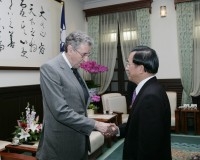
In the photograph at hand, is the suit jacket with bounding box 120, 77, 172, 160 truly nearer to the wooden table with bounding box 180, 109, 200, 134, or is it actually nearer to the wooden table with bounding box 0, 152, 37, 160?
the wooden table with bounding box 0, 152, 37, 160

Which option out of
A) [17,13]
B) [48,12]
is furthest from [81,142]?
[48,12]

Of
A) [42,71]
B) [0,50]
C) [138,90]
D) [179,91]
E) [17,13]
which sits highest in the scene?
[17,13]

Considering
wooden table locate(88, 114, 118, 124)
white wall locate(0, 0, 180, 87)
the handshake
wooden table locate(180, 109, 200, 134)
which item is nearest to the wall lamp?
white wall locate(0, 0, 180, 87)

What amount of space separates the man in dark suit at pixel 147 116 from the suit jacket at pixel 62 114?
12.8 inches

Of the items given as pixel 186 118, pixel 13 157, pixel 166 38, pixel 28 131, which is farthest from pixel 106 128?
pixel 166 38

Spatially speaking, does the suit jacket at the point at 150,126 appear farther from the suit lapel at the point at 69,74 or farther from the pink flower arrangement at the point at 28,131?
the pink flower arrangement at the point at 28,131

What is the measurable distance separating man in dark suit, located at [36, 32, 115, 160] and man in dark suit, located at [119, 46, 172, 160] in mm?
325

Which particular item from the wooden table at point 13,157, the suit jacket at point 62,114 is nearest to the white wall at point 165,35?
the wooden table at point 13,157

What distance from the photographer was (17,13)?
3.86 meters

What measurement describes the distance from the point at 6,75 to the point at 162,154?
9.93ft

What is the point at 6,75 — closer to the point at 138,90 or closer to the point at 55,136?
the point at 55,136

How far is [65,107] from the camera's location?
1.48 metres

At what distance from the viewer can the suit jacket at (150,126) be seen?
129 centimetres

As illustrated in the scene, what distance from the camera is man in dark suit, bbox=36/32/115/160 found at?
1.49 metres
